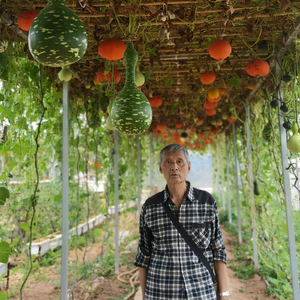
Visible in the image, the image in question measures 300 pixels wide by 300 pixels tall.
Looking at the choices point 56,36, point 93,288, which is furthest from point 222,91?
point 93,288

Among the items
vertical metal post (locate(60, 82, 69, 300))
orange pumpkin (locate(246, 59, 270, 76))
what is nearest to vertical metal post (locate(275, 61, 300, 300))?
orange pumpkin (locate(246, 59, 270, 76))

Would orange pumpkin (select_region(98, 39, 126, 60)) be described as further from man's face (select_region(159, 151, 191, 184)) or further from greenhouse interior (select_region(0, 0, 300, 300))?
man's face (select_region(159, 151, 191, 184))

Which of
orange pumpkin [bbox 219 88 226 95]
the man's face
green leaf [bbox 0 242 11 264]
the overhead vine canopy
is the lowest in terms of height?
green leaf [bbox 0 242 11 264]

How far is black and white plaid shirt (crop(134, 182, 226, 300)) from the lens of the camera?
1.47 meters

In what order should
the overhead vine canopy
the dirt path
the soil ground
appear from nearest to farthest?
the overhead vine canopy < the soil ground < the dirt path

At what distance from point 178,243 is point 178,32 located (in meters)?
1.55

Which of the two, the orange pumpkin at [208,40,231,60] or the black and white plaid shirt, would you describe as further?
the orange pumpkin at [208,40,231,60]

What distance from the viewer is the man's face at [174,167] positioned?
163 cm

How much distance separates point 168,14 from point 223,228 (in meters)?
6.72

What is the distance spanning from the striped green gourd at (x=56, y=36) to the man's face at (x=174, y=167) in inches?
30.6

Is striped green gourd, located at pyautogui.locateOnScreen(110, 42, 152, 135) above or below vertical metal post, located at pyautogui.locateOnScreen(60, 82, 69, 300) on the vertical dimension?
above

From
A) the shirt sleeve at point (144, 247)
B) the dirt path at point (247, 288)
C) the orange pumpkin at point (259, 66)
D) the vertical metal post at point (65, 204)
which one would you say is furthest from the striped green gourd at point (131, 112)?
the dirt path at point (247, 288)

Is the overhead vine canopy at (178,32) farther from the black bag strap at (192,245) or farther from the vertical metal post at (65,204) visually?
the black bag strap at (192,245)

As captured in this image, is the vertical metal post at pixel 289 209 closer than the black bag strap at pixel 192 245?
No
